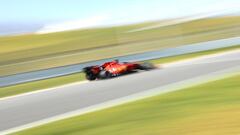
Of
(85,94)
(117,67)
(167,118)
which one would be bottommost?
(167,118)

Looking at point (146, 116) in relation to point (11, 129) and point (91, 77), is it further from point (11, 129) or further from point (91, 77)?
point (91, 77)

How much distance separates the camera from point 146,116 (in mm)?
7316

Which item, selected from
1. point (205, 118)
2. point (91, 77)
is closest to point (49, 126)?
point (205, 118)

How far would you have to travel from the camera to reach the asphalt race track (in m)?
9.02

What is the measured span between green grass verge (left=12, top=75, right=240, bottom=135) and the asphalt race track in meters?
1.10

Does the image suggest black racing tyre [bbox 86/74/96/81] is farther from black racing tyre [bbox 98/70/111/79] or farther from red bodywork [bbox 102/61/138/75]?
red bodywork [bbox 102/61/138/75]

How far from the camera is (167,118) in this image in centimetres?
692

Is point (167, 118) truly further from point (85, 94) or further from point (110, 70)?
point (110, 70)

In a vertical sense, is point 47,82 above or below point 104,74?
above

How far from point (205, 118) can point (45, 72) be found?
45.3 ft

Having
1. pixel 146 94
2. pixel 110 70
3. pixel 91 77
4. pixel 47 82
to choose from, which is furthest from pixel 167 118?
pixel 47 82

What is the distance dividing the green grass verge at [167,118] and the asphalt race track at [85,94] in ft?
3.61

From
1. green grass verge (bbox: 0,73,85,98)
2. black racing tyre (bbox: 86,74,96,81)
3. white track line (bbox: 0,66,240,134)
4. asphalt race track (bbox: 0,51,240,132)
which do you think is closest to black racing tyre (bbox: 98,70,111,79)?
black racing tyre (bbox: 86,74,96,81)

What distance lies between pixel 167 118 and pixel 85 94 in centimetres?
454
